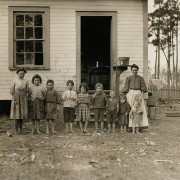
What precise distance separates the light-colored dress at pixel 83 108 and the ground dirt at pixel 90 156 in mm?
468

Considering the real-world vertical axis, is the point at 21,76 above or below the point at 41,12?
below

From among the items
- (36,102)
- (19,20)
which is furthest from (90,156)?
(19,20)

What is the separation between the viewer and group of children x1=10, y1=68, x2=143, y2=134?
10797 millimetres

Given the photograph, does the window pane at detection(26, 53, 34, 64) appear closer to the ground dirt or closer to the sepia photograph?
the sepia photograph

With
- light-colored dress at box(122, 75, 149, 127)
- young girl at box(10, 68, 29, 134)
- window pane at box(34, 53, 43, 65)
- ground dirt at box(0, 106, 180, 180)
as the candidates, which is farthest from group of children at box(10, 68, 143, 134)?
window pane at box(34, 53, 43, 65)

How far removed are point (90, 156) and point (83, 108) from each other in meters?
3.14

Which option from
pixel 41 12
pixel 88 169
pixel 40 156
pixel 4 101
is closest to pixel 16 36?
pixel 41 12

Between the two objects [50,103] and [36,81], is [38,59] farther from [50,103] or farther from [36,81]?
[50,103]

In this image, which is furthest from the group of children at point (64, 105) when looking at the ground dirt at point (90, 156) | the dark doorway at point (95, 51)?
the dark doorway at point (95, 51)

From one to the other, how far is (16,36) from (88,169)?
6.97 m

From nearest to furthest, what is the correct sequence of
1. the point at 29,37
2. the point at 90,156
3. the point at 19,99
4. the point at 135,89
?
the point at 90,156 < the point at 19,99 < the point at 135,89 < the point at 29,37

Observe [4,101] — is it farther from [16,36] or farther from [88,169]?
[88,169]

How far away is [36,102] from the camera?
11.0 m

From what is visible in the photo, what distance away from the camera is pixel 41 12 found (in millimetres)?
13016
